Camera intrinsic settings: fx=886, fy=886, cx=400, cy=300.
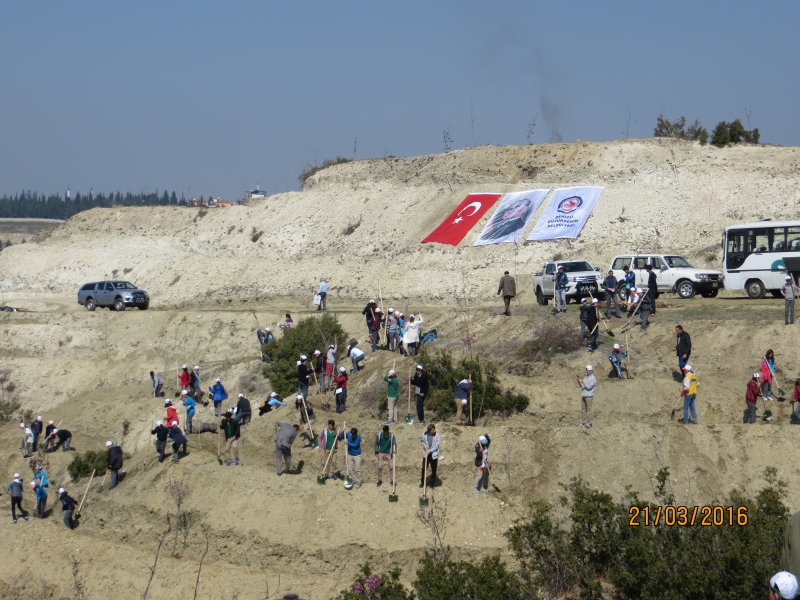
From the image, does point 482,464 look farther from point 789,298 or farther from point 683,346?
point 789,298

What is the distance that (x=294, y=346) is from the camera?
28000 mm

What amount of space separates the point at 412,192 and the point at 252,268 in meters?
9.49

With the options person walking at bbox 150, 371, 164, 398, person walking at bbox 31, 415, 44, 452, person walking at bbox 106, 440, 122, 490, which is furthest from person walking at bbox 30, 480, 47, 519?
person walking at bbox 150, 371, 164, 398

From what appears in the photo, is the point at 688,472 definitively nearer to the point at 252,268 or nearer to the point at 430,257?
the point at 430,257

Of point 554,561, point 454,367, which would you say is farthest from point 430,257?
point 554,561

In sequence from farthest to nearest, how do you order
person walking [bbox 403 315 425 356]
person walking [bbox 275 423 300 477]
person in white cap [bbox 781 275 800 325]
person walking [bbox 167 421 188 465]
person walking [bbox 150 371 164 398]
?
1. person walking [bbox 150 371 164 398]
2. person walking [bbox 403 315 425 356]
3. person in white cap [bbox 781 275 800 325]
4. person walking [bbox 167 421 188 465]
5. person walking [bbox 275 423 300 477]

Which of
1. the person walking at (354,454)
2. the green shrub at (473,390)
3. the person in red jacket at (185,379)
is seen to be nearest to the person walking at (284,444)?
the person walking at (354,454)

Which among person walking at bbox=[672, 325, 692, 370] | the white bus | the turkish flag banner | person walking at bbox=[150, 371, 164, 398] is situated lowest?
person walking at bbox=[150, 371, 164, 398]

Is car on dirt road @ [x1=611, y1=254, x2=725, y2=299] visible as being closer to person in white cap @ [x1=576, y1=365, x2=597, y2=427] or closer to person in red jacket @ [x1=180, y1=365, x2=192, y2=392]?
person in white cap @ [x1=576, y1=365, x2=597, y2=427]

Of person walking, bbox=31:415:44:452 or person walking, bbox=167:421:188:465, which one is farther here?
person walking, bbox=31:415:44:452

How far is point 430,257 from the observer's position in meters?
40.5

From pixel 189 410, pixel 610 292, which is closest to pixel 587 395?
pixel 610 292

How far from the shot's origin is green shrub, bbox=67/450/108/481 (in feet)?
75.0

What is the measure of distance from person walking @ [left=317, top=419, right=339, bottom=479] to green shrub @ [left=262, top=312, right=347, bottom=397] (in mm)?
7501
